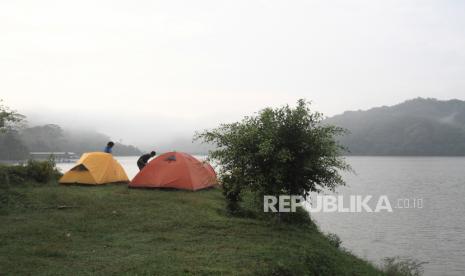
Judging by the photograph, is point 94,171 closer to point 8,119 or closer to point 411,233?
point 8,119

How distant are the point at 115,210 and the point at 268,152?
6286mm

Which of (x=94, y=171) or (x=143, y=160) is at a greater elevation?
(x=143, y=160)

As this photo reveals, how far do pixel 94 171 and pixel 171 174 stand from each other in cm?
425

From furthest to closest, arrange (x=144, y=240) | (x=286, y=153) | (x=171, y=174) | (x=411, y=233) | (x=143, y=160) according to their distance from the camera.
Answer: (x=411, y=233)
(x=143, y=160)
(x=171, y=174)
(x=286, y=153)
(x=144, y=240)

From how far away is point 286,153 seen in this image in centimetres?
1412

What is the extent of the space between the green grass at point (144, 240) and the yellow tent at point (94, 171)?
276 cm

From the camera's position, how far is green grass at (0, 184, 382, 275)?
9481mm

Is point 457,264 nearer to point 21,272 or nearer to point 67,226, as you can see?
point 67,226

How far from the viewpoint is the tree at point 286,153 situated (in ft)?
48.0

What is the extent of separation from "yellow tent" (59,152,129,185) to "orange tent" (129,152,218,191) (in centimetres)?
182

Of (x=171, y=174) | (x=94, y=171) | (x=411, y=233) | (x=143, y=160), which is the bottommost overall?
(x=411, y=233)

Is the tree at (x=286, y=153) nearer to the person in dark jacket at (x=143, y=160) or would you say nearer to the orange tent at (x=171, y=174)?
the orange tent at (x=171, y=174)

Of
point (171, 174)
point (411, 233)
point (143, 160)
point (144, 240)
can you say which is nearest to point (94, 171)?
point (143, 160)

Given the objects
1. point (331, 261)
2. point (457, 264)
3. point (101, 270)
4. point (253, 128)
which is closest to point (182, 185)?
point (253, 128)
